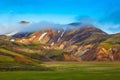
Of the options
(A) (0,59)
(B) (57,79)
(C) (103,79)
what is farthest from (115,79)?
(A) (0,59)

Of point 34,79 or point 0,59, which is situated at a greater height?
point 0,59

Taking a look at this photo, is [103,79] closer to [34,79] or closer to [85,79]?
[85,79]

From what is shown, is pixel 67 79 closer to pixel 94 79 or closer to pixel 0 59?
pixel 94 79

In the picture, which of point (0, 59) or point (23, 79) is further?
point (0, 59)

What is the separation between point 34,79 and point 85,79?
34.9 feet

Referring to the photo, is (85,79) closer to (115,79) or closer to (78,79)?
(78,79)

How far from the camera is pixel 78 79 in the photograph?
206 ft

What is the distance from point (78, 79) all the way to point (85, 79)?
56.7 inches

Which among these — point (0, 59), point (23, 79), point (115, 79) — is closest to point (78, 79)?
point (115, 79)

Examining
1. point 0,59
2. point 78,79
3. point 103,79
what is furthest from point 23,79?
point 0,59

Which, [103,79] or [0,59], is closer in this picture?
[103,79]

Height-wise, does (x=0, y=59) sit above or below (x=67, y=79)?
above

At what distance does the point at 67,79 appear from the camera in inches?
2467

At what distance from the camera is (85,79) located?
205 ft
